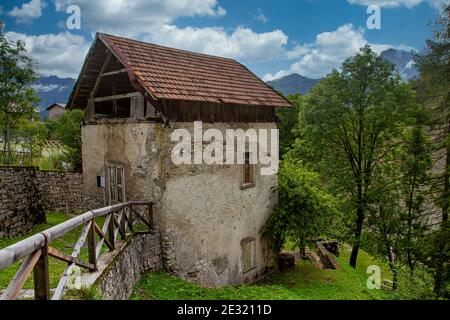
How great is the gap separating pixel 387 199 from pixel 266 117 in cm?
735

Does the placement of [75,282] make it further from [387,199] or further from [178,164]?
[387,199]

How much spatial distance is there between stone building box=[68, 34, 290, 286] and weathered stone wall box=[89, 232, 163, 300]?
0.48 metres

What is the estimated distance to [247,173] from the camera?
14.1 meters

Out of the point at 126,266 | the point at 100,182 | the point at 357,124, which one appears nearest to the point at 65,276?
the point at 126,266

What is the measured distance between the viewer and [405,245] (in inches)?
604

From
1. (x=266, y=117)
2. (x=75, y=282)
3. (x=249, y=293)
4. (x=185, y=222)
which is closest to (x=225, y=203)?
(x=185, y=222)

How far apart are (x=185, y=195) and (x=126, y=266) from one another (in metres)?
3.38

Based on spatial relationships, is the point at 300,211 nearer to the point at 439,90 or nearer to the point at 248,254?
the point at 248,254

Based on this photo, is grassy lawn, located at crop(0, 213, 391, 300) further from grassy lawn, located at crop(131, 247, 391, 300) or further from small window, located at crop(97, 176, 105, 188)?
small window, located at crop(97, 176, 105, 188)

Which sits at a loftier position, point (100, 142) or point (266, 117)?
point (266, 117)

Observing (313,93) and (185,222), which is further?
(313,93)

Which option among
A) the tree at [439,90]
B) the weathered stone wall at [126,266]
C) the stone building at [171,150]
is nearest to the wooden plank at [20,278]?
the weathered stone wall at [126,266]

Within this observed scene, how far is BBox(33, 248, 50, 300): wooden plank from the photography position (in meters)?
4.25
